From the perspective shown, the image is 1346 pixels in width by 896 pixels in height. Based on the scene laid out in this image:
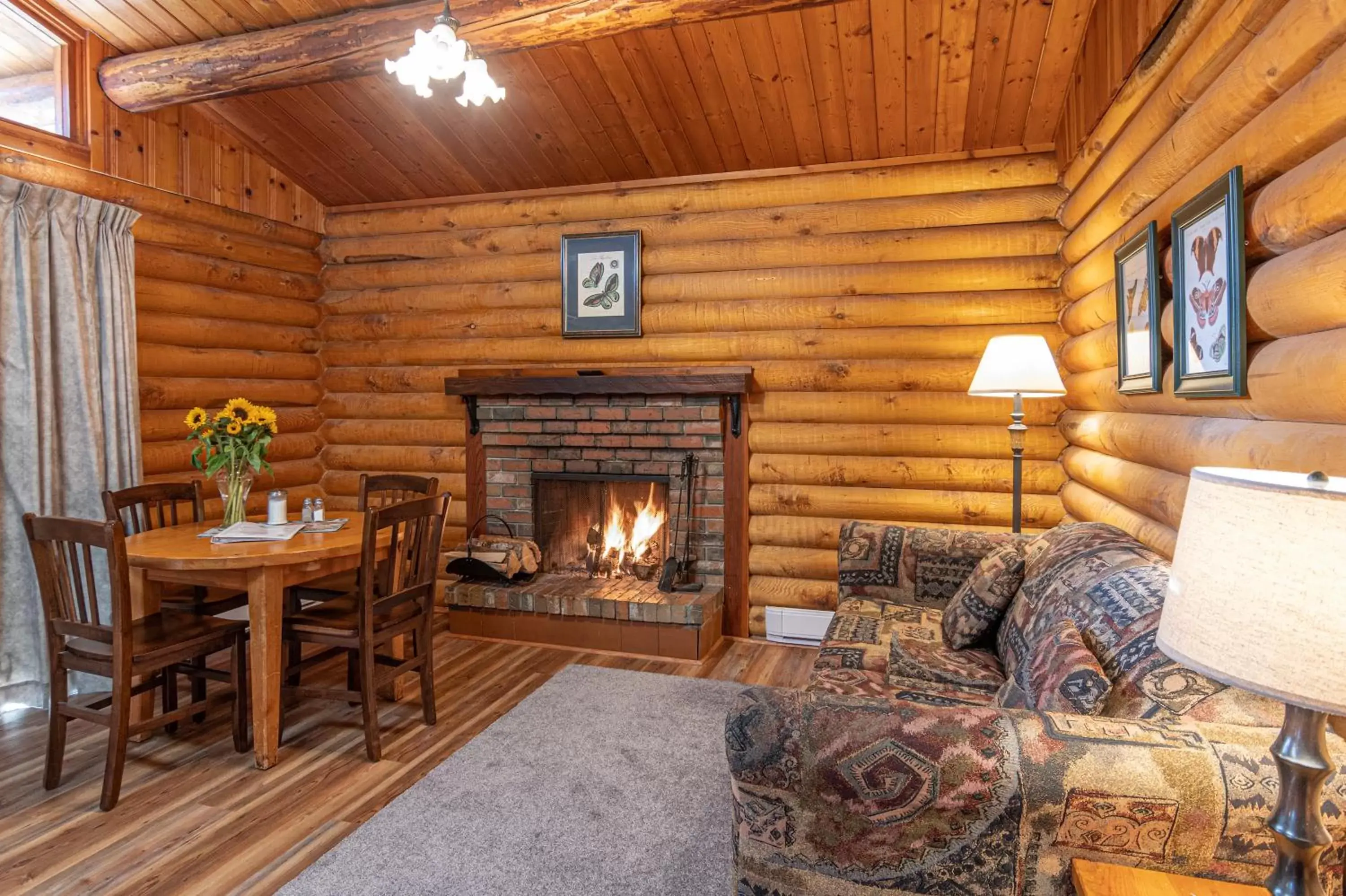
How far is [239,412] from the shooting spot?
342 centimetres

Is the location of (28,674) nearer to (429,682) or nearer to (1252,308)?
(429,682)

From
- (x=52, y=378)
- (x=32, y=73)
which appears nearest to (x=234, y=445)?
(x=52, y=378)

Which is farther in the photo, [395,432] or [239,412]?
[395,432]

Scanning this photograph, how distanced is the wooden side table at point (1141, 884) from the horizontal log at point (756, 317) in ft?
11.4

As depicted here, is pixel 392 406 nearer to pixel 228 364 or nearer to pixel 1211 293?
pixel 228 364

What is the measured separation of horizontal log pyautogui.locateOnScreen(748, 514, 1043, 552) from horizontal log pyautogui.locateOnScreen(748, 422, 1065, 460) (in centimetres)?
40

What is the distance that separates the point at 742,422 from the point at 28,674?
12.8ft

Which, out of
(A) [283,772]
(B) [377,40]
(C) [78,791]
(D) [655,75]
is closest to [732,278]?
(D) [655,75]

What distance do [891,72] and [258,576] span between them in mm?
3666

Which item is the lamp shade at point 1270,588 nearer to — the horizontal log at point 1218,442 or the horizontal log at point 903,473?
the horizontal log at point 1218,442

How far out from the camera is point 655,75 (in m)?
3.91

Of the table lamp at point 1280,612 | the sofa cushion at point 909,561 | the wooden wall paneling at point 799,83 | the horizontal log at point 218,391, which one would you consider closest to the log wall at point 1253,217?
the sofa cushion at point 909,561

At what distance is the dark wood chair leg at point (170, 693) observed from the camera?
10.6 ft

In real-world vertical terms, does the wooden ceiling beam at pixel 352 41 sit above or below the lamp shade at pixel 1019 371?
above
